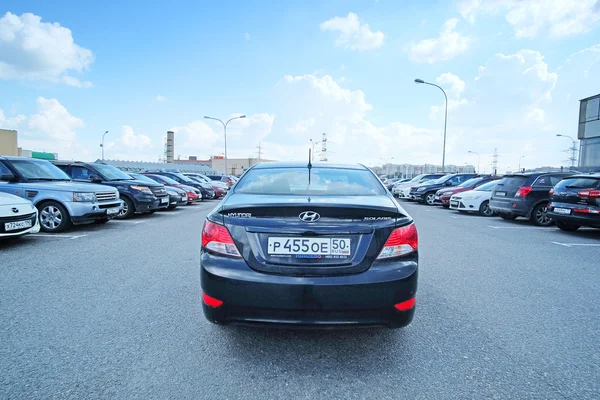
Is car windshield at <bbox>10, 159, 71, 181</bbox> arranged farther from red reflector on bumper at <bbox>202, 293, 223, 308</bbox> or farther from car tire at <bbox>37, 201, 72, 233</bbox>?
red reflector on bumper at <bbox>202, 293, 223, 308</bbox>

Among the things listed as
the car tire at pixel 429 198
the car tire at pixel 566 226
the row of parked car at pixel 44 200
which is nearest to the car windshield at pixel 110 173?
the row of parked car at pixel 44 200

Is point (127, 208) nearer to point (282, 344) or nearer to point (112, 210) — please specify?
point (112, 210)

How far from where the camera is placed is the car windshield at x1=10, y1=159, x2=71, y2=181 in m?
7.62

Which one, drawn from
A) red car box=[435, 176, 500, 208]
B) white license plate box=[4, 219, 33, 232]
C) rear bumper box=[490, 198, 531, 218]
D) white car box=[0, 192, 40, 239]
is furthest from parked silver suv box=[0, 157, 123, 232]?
red car box=[435, 176, 500, 208]

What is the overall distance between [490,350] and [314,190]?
1871mm

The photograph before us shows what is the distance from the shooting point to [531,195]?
31.2ft

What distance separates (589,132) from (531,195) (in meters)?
36.2

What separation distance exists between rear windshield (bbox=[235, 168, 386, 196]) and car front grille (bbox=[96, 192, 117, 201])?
5.78 metres

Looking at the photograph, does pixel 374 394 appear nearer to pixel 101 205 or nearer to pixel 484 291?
pixel 484 291

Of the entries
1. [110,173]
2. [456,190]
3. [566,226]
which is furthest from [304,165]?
[456,190]

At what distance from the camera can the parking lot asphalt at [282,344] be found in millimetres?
2178

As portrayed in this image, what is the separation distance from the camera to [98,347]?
8.63 feet

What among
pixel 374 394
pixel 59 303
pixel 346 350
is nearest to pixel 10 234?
pixel 59 303

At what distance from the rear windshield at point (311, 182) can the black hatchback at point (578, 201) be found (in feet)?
21.2
